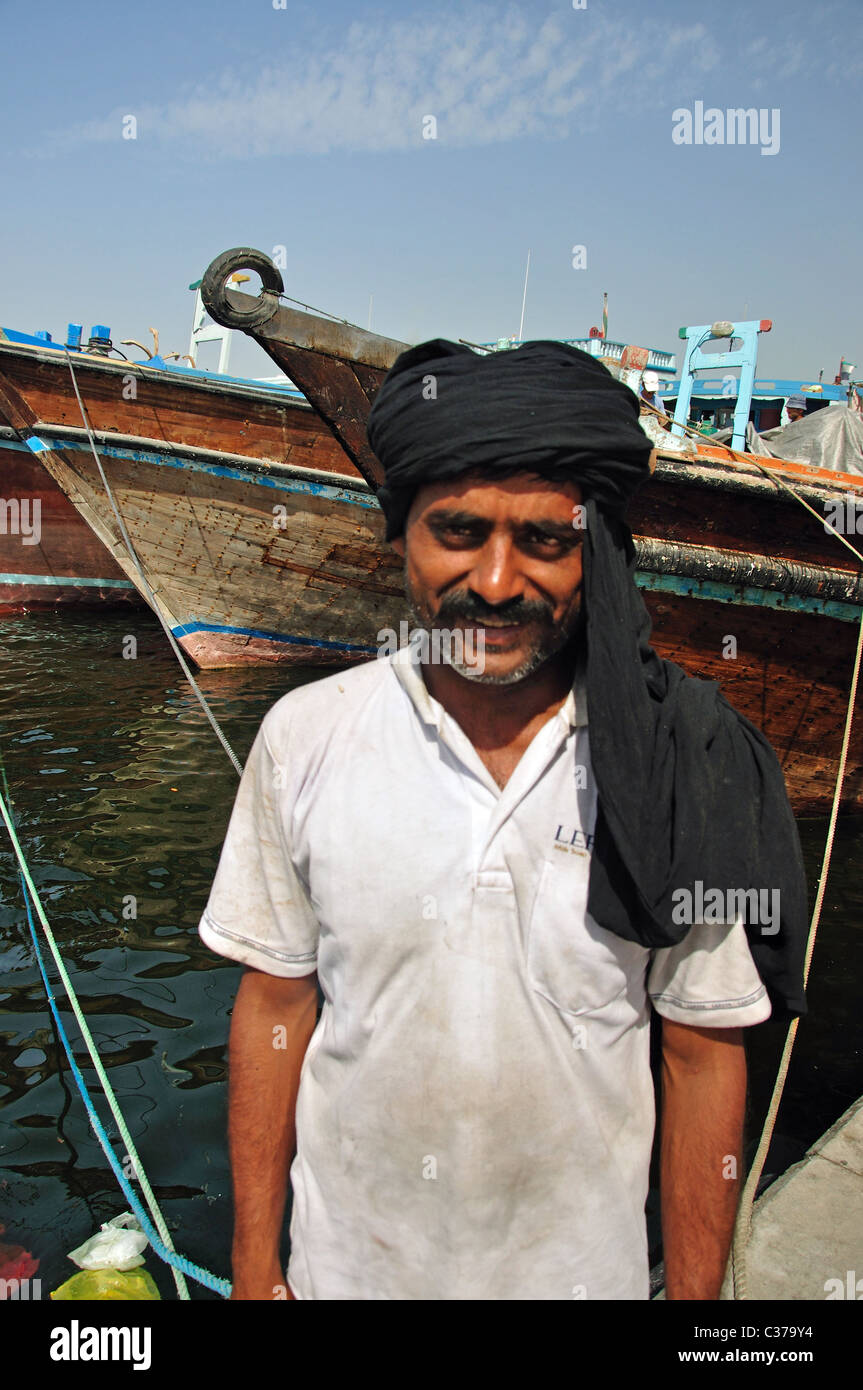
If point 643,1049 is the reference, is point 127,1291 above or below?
below

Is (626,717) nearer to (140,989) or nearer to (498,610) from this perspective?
(498,610)

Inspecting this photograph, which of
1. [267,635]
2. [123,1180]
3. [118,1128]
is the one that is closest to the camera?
[123,1180]

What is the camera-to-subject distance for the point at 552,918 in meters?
1.27

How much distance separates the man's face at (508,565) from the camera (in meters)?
1.29

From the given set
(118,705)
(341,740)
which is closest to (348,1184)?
(341,740)

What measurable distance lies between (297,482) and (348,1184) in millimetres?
8751

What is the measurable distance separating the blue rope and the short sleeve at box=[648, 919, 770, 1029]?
149cm

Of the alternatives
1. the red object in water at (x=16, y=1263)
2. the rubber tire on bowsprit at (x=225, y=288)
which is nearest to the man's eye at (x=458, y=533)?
the red object in water at (x=16, y=1263)

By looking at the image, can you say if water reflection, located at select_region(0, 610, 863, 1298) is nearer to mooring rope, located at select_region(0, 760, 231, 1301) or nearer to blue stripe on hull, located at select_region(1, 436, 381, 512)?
mooring rope, located at select_region(0, 760, 231, 1301)

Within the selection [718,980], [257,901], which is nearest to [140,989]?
[257,901]

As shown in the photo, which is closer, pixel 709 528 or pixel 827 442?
pixel 709 528

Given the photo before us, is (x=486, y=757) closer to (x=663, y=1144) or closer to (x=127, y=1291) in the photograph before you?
(x=663, y=1144)

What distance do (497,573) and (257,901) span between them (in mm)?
670

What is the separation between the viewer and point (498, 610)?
1285 millimetres
